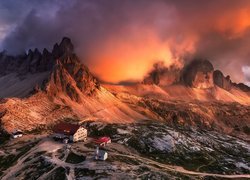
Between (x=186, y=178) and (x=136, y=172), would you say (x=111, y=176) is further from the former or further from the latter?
(x=186, y=178)

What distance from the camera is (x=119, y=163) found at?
635ft

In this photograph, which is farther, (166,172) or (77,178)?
(166,172)

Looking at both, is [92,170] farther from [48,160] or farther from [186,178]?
[186,178]

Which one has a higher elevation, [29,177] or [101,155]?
[101,155]

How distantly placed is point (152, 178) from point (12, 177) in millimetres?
70998

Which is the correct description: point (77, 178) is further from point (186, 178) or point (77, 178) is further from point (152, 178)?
point (186, 178)

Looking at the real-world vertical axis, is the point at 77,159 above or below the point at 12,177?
above

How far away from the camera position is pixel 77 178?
575 feet


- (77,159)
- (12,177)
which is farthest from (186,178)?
(12,177)

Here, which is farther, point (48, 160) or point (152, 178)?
point (48, 160)

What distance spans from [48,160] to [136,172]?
47.8 meters

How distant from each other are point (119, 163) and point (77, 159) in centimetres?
2232

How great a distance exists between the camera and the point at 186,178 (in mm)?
195625

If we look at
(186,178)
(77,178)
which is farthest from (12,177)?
(186,178)
